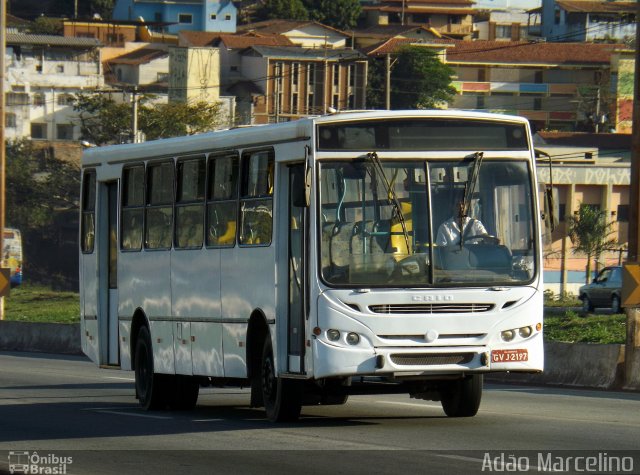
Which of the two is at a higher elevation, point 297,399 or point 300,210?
point 300,210

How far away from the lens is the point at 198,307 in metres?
16.6

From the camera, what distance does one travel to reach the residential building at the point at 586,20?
5369 inches

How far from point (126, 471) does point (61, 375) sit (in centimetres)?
1358

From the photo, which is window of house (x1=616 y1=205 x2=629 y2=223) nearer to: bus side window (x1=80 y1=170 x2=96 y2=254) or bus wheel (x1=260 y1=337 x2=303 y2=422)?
bus side window (x1=80 y1=170 x2=96 y2=254)

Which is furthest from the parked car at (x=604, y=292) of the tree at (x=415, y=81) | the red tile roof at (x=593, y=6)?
the red tile roof at (x=593, y=6)

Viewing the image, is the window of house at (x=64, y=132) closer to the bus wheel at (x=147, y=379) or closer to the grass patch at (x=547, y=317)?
the grass patch at (x=547, y=317)

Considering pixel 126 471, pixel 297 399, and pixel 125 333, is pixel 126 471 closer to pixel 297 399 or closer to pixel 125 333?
pixel 297 399

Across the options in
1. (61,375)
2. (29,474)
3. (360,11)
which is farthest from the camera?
(360,11)

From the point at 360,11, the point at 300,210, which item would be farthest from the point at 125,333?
the point at 360,11

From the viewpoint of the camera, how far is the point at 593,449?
12.0m

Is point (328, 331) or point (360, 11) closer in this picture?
point (328, 331)

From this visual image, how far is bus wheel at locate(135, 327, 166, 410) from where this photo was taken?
17.8 meters

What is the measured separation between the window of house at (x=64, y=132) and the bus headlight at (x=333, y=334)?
8823cm

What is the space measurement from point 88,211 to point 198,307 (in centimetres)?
414
